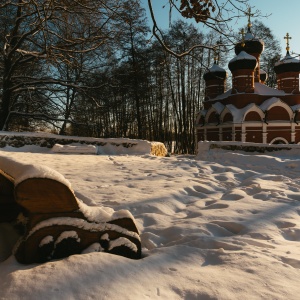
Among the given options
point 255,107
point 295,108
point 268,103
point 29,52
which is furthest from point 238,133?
point 29,52

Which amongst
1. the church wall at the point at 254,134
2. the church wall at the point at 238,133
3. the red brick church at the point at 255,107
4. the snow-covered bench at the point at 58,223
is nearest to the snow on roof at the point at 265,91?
the red brick church at the point at 255,107

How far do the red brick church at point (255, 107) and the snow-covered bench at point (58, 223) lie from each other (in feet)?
78.8

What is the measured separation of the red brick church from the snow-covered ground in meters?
21.3

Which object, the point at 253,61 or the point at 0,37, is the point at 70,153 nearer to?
the point at 0,37

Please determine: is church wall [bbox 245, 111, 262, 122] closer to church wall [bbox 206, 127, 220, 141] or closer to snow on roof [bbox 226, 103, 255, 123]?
snow on roof [bbox 226, 103, 255, 123]

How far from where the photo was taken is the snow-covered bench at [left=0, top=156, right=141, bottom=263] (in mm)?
1798

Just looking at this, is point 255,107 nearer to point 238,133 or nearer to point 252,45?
point 238,133

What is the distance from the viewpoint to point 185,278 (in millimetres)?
1773

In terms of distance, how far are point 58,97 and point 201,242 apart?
15333mm

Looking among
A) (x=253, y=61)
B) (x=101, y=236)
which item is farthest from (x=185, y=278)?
(x=253, y=61)

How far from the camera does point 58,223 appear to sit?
1.88m

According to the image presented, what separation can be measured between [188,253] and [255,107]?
980 inches

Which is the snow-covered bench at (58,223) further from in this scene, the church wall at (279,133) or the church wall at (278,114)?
the church wall at (278,114)

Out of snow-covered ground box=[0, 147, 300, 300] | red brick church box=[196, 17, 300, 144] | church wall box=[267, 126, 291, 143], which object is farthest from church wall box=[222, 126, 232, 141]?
snow-covered ground box=[0, 147, 300, 300]
